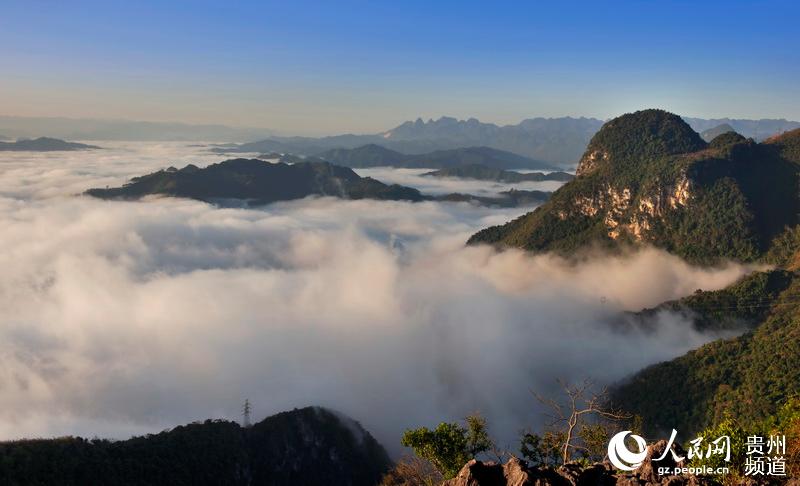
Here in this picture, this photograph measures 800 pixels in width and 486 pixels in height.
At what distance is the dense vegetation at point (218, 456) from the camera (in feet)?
214

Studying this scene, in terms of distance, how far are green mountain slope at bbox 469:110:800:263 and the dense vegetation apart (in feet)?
371

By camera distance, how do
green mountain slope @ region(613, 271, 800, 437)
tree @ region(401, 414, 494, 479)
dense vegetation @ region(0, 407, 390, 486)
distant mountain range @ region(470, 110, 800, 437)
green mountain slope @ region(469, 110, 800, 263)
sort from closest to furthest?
tree @ region(401, 414, 494, 479) → dense vegetation @ region(0, 407, 390, 486) → green mountain slope @ region(613, 271, 800, 437) → distant mountain range @ region(470, 110, 800, 437) → green mountain slope @ region(469, 110, 800, 263)

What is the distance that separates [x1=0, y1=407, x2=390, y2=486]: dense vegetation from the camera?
65.3 meters

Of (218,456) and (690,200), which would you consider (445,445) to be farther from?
(690,200)

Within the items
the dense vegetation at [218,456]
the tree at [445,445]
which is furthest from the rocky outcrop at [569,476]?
the dense vegetation at [218,456]

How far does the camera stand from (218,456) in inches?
3278

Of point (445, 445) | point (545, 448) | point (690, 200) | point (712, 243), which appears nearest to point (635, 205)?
point (690, 200)

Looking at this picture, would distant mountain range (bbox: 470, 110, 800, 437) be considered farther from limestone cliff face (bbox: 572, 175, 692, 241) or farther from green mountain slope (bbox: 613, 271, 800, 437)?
limestone cliff face (bbox: 572, 175, 692, 241)

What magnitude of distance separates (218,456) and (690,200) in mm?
152467

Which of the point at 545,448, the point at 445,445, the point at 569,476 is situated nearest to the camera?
the point at 569,476

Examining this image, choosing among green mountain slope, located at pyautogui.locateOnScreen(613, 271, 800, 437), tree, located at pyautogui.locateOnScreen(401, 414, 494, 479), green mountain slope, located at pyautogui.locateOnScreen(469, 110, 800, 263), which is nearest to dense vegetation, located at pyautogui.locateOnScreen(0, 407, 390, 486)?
tree, located at pyautogui.locateOnScreen(401, 414, 494, 479)

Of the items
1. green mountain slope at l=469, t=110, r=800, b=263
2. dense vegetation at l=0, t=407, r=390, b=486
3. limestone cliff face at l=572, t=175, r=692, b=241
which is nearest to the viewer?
dense vegetation at l=0, t=407, r=390, b=486

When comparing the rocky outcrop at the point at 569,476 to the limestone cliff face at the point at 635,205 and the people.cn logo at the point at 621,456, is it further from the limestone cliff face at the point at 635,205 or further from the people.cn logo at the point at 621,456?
the limestone cliff face at the point at 635,205

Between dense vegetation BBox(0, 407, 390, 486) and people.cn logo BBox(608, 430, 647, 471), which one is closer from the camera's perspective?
people.cn logo BBox(608, 430, 647, 471)
